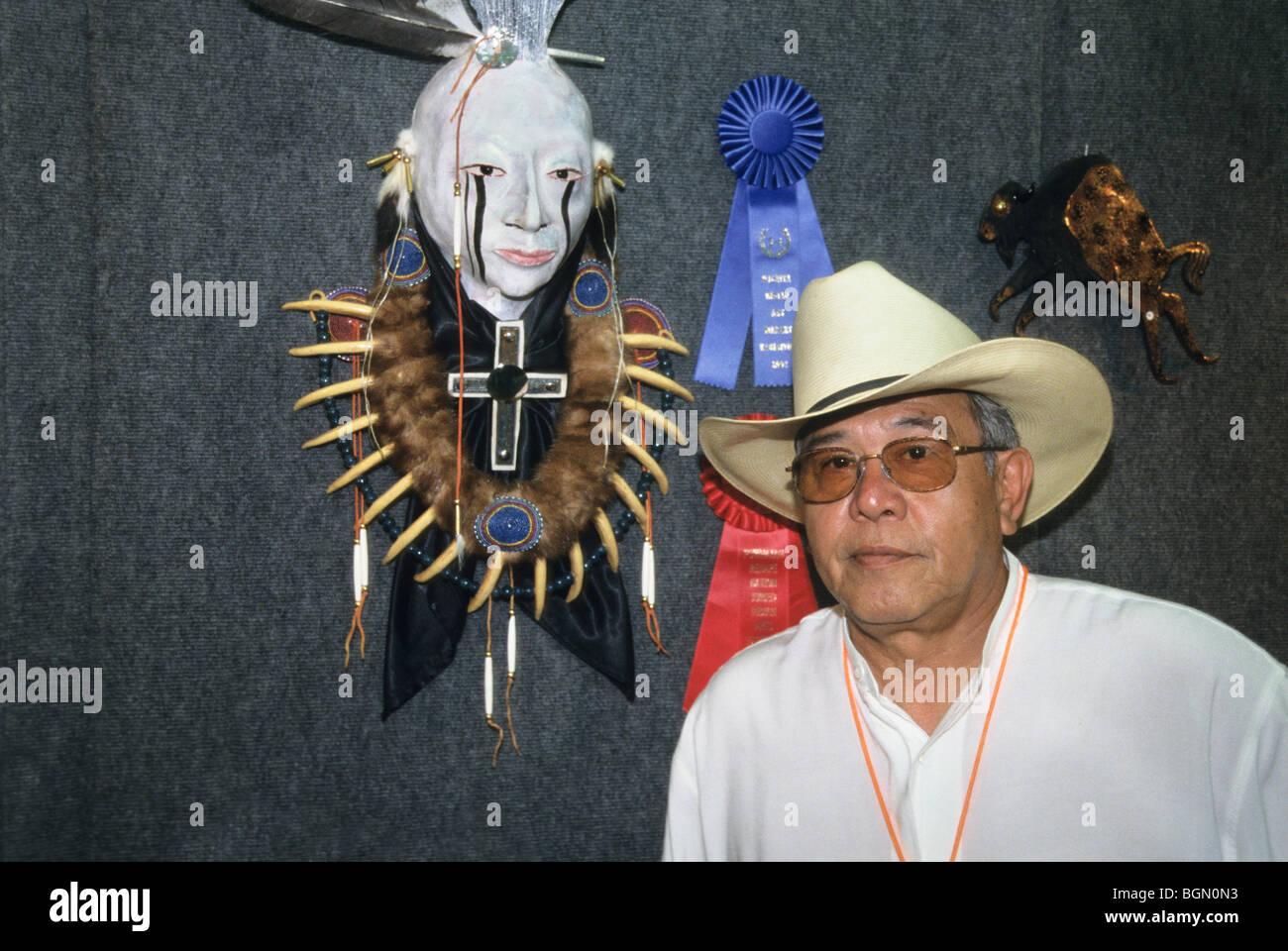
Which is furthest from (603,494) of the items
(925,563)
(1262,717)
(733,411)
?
(1262,717)

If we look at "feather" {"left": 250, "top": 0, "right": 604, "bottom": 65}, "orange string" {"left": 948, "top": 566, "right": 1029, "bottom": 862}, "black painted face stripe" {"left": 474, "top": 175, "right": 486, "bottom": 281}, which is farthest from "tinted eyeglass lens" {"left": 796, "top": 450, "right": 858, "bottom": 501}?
"feather" {"left": 250, "top": 0, "right": 604, "bottom": 65}

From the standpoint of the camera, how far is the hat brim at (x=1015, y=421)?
1.52 meters

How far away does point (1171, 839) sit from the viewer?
1.50 meters

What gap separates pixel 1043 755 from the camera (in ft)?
5.11

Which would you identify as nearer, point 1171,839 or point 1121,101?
point 1171,839

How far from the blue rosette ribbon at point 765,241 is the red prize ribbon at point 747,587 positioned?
240mm

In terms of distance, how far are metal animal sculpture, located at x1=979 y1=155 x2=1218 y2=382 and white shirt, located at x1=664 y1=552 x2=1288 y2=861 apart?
660 mm

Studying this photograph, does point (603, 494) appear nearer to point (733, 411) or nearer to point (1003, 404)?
point (733, 411)

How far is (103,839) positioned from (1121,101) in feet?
8.10

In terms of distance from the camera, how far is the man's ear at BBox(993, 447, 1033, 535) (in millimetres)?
1627

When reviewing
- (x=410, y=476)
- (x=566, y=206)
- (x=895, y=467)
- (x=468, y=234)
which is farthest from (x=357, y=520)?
(x=895, y=467)

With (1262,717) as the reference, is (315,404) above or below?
above

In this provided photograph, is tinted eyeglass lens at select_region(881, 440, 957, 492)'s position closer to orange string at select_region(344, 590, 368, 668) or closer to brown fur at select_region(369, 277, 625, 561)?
brown fur at select_region(369, 277, 625, 561)

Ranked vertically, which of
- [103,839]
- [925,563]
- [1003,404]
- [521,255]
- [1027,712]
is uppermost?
[521,255]
